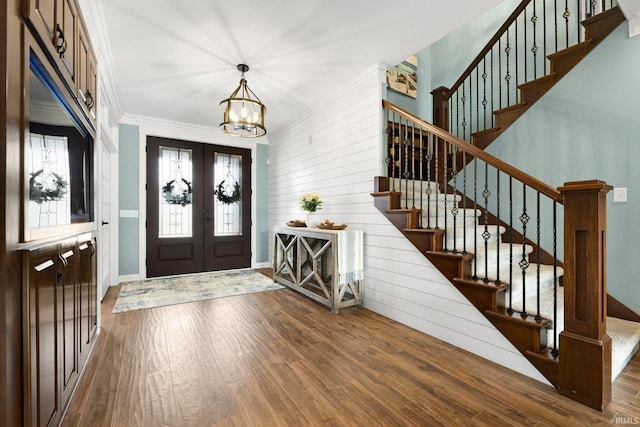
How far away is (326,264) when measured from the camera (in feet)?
11.2

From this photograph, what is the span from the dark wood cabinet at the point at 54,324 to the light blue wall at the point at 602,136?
403 centimetres

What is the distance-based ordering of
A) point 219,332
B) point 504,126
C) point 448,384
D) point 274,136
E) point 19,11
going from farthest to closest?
point 274,136 < point 504,126 < point 219,332 < point 448,384 < point 19,11

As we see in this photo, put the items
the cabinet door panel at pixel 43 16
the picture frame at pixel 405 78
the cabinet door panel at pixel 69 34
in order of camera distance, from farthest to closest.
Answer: the picture frame at pixel 405 78 < the cabinet door panel at pixel 69 34 < the cabinet door panel at pixel 43 16

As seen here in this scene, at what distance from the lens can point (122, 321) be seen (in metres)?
2.89

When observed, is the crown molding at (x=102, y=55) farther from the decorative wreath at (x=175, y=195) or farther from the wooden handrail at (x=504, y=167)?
the wooden handrail at (x=504, y=167)

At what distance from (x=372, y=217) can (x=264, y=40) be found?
2.08m

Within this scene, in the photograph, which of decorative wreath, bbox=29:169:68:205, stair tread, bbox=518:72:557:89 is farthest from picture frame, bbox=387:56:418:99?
decorative wreath, bbox=29:169:68:205

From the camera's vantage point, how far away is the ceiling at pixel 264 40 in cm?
226

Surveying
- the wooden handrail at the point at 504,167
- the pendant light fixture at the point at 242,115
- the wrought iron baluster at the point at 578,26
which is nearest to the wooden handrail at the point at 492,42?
the wrought iron baluster at the point at 578,26

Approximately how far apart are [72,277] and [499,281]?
2.80m

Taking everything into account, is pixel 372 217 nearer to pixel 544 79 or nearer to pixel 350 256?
pixel 350 256

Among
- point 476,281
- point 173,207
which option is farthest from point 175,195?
point 476,281

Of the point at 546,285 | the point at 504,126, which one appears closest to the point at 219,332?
the point at 546,285

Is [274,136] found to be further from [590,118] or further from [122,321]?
[590,118]
